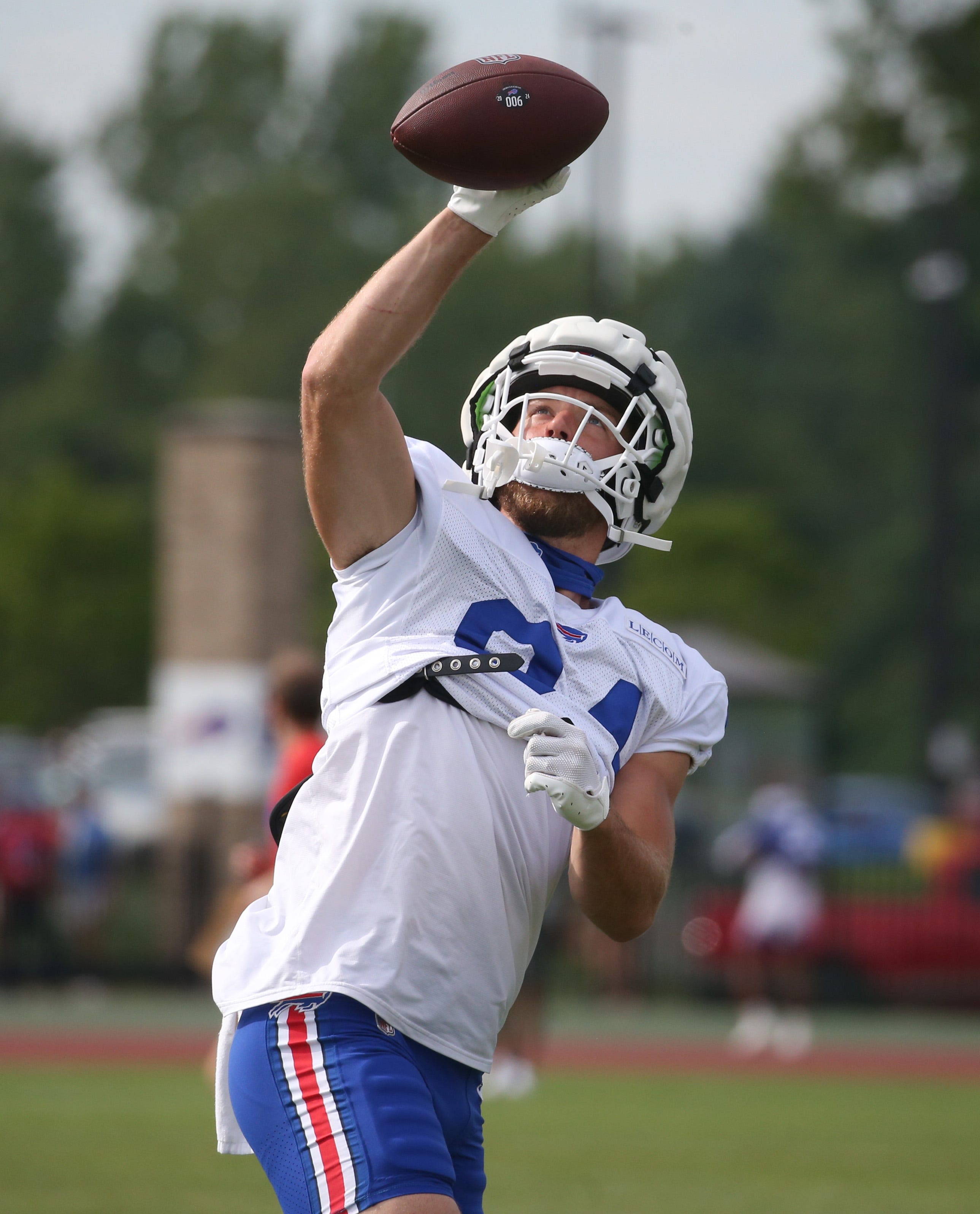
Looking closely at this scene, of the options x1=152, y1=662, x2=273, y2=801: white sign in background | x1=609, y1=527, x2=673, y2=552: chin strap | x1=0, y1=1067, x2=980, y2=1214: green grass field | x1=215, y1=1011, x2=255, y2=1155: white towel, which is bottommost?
x1=0, y1=1067, x2=980, y2=1214: green grass field

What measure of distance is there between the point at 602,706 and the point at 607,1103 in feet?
27.9

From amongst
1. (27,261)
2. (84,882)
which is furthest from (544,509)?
(27,261)

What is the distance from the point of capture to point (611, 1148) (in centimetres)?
975

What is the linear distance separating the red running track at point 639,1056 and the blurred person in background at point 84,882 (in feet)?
10.1

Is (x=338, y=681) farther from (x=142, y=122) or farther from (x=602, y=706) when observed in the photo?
(x=142, y=122)

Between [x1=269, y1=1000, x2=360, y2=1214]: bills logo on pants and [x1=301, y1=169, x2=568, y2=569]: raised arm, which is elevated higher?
[x1=301, y1=169, x2=568, y2=569]: raised arm

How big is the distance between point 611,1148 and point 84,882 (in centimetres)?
936

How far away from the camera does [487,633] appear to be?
342 centimetres

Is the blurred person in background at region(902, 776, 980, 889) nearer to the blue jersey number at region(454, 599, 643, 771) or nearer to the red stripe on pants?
the blue jersey number at region(454, 599, 643, 771)

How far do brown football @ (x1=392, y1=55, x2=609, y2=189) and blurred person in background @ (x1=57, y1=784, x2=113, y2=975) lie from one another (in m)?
15.4

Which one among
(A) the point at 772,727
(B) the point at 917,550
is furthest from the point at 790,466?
(A) the point at 772,727

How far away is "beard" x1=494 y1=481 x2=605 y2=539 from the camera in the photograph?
362 cm

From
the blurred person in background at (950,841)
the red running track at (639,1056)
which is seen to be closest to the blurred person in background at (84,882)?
the red running track at (639,1056)

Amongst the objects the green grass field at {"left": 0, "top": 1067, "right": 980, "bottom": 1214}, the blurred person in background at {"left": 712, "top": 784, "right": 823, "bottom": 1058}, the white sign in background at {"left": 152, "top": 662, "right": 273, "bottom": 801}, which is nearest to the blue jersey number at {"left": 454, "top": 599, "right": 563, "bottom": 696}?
the green grass field at {"left": 0, "top": 1067, "right": 980, "bottom": 1214}
